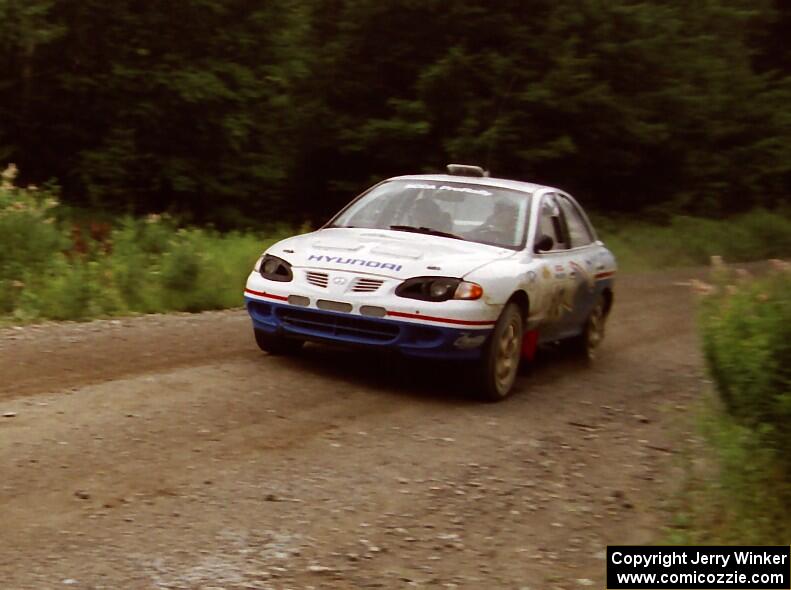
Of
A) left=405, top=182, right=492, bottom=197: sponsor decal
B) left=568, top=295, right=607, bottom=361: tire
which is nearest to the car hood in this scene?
left=405, top=182, right=492, bottom=197: sponsor decal

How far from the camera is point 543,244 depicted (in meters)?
9.38

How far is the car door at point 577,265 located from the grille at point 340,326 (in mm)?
2201

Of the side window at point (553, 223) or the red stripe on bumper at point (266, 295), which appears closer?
the red stripe on bumper at point (266, 295)

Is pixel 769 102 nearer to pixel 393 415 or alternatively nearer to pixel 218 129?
pixel 218 129

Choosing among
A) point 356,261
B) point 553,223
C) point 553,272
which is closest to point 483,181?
point 553,223

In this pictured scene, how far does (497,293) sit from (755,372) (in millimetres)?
3004

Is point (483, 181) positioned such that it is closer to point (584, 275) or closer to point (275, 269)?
point (584, 275)

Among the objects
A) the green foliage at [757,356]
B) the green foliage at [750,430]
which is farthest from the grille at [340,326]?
the green foliage at [750,430]

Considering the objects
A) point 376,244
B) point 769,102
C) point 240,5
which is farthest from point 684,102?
point 376,244

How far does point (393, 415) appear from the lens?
7.92 meters

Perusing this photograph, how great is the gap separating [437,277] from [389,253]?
20.5 inches

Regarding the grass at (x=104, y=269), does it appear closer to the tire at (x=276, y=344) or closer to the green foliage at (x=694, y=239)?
the tire at (x=276, y=344)

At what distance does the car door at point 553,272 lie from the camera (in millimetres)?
9320

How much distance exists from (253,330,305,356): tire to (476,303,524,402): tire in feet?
5.56
